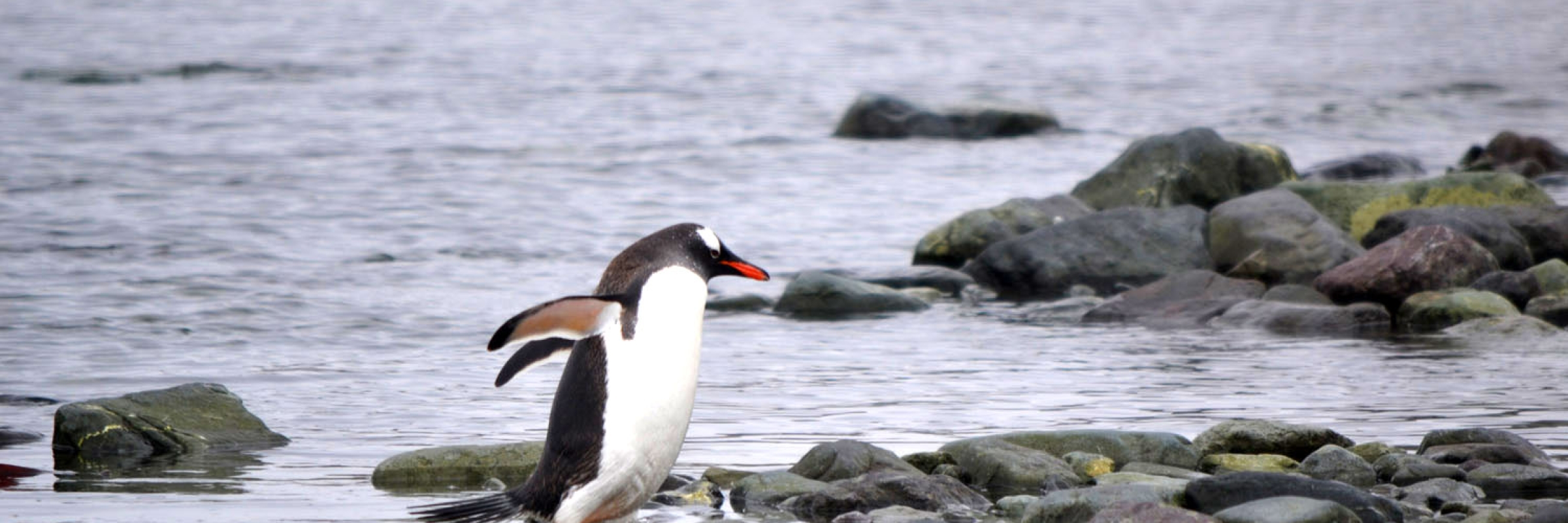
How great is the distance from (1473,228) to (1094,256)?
2253 mm

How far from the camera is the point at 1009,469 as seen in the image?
643 cm

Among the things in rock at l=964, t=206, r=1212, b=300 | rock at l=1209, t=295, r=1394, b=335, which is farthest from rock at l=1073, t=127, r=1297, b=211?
rock at l=1209, t=295, r=1394, b=335

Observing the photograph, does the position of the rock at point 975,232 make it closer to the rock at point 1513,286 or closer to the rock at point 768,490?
the rock at point 1513,286

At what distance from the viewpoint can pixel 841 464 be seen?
252 inches

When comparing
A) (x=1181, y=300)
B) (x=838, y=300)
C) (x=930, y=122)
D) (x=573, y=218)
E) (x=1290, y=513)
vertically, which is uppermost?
(x=930, y=122)

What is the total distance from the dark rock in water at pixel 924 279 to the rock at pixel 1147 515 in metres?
6.86

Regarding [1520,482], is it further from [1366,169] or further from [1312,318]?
[1366,169]

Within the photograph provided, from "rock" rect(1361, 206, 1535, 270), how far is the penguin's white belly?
668cm

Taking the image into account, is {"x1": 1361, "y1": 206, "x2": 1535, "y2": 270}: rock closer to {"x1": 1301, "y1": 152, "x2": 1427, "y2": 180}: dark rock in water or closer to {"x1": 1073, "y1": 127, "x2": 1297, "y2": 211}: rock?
{"x1": 1073, "y1": 127, "x2": 1297, "y2": 211}: rock

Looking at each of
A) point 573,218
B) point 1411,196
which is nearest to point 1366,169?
point 1411,196

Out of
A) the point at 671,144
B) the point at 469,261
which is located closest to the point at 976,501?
the point at 469,261

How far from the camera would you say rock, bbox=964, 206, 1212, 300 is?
12.4 meters

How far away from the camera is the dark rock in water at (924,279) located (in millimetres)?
12422

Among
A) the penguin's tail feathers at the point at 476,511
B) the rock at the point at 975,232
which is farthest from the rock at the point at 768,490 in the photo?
the rock at the point at 975,232
